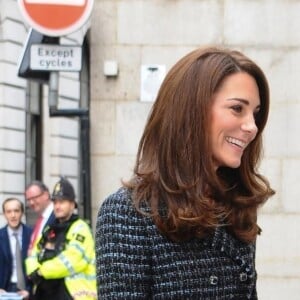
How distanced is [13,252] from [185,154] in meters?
6.37

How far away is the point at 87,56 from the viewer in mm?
7973

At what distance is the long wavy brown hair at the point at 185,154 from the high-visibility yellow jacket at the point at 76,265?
4.63m

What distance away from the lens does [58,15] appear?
645 cm

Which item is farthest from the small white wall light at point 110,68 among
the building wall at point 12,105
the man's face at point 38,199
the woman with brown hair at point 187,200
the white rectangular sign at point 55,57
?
the building wall at point 12,105

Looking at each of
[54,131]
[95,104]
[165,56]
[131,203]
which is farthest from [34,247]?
[54,131]

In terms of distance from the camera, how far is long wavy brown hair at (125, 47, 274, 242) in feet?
7.20

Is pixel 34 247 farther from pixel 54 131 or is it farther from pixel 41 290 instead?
pixel 54 131

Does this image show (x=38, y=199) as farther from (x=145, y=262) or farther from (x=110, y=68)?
(x=145, y=262)

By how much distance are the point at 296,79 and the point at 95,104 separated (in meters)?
1.57

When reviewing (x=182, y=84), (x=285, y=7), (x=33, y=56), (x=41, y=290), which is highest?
(x=285, y=7)

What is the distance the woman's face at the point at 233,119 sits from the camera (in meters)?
2.24

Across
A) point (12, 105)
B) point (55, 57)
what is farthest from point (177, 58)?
point (12, 105)

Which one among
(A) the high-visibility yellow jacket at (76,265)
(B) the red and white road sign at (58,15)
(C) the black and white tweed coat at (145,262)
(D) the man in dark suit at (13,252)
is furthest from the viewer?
(D) the man in dark suit at (13,252)

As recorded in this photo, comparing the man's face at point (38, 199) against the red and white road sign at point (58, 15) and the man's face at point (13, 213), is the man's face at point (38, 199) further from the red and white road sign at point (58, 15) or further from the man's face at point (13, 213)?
the red and white road sign at point (58, 15)
